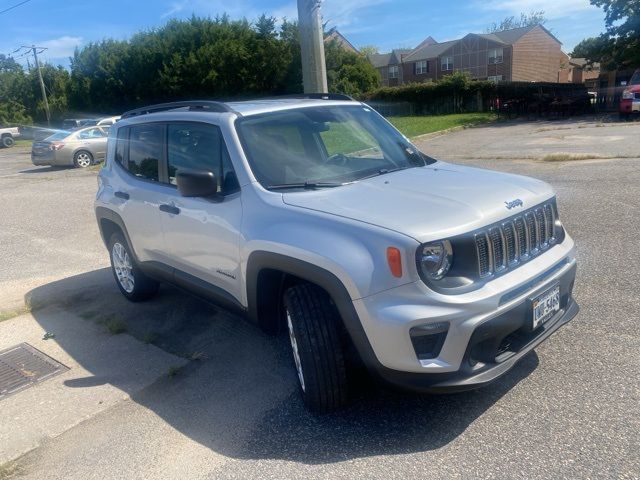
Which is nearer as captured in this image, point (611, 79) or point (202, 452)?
point (202, 452)

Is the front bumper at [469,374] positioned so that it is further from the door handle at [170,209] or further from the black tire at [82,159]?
the black tire at [82,159]

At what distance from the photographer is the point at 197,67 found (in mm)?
39094

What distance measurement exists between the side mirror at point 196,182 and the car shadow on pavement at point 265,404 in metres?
1.33

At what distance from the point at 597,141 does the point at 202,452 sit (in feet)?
50.5

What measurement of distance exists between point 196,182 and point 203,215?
418 mm

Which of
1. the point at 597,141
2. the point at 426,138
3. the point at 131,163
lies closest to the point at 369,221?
the point at 131,163

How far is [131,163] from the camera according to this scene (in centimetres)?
521

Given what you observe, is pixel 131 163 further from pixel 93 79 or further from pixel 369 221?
pixel 93 79

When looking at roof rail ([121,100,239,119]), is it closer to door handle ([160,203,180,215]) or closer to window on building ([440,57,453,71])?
door handle ([160,203,180,215])

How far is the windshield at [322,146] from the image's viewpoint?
12.6 feet

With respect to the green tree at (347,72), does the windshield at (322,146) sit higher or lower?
lower

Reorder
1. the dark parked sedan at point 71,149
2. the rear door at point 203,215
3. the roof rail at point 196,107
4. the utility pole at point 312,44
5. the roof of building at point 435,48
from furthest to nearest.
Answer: the roof of building at point 435,48, the dark parked sedan at point 71,149, the utility pole at point 312,44, the roof rail at point 196,107, the rear door at point 203,215

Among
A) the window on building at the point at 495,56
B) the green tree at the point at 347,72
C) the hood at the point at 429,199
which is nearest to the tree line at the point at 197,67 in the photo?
the green tree at the point at 347,72

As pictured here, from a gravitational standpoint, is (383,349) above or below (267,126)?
below
